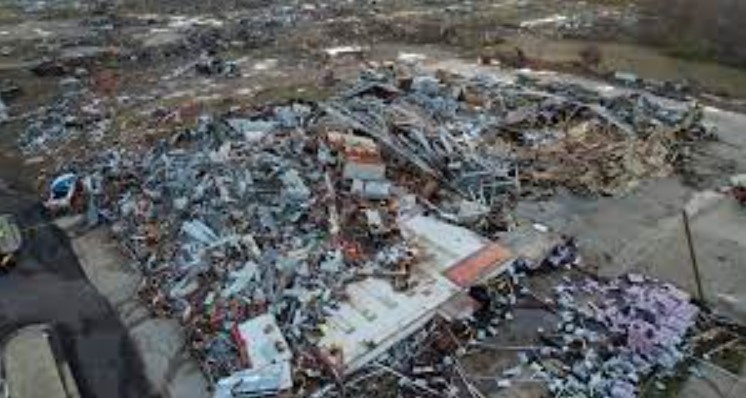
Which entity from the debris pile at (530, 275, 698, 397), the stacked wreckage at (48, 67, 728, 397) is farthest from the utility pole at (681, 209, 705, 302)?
the stacked wreckage at (48, 67, 728, 397)

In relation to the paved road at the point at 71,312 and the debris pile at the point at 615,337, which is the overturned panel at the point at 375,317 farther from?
the paved road at the point at 71,312

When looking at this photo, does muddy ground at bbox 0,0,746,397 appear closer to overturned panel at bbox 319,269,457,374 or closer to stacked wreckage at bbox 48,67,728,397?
stacked wreckage at bbox 48,67,728,397

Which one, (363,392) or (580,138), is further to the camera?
(580,138)

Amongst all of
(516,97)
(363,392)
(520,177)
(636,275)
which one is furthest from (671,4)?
(363,392)

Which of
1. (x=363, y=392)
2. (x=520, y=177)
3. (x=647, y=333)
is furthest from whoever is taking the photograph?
(x=520, y=177)

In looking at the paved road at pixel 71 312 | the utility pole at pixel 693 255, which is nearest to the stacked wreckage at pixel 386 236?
the utility pole at pixel 693 255

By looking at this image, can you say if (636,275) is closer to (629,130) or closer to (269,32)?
(629,130)
